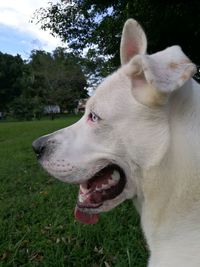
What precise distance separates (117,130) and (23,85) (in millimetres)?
60179

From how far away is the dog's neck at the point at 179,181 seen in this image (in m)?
2.13

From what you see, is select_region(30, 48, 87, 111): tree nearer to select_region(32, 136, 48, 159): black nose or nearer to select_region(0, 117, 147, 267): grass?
select_region(0, 117, 147, 267): grass

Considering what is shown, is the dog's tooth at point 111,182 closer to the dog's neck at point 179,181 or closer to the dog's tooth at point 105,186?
the dog's tooth at point 105,186

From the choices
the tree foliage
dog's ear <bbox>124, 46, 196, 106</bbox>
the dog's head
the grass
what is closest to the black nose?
the dog's head

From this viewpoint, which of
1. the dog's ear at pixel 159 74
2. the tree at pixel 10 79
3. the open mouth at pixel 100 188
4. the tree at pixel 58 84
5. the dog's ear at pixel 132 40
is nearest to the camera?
the dog's ear at pixel 159 74

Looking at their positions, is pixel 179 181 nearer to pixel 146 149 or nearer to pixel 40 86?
pixel 146 149

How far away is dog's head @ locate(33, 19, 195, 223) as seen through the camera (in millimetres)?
2160

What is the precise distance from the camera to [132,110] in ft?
7.74

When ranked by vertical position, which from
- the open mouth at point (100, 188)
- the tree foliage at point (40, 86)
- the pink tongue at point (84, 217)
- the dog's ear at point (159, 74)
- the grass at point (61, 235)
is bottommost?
the tree foliage at point (40, 86)

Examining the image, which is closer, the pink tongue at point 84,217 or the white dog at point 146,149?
the white dog at point 146,149

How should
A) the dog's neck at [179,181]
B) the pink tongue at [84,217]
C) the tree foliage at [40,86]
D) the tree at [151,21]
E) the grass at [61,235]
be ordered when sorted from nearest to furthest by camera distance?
the dog's neck at [179,181] < the pink tongue at [84,217] < the grass at [61,235] < the tree at [151,21] < the tree foliage at [40,86]

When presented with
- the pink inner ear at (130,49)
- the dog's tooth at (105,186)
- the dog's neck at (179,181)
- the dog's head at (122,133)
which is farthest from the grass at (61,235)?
the pink inner ear at (130,49)

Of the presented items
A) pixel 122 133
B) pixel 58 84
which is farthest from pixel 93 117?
pixel 58 84

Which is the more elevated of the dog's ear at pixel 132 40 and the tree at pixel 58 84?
the dog's ear at pixel 132 40
